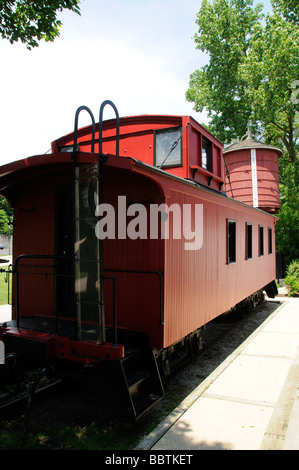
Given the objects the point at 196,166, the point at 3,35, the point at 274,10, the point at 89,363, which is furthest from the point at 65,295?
the point at 274,10

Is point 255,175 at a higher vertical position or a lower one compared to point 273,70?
lower

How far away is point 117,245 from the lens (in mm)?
4988

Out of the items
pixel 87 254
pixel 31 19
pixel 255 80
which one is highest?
pixel 255 80

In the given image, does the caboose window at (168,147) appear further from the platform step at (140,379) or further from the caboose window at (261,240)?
the caboose window at (261,240)

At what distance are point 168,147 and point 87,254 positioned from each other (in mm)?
3557

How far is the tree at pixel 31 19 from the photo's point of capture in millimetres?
6945

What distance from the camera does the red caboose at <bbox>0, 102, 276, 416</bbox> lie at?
3.84 meters

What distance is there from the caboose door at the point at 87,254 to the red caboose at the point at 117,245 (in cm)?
1

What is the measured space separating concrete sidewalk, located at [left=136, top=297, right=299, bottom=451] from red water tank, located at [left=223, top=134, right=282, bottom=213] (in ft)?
27.2

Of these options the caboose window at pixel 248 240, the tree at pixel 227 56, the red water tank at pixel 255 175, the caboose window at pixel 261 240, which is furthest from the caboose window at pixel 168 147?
the tree at pixel 227 56

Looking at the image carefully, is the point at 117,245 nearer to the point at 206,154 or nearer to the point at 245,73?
the point at 206,154

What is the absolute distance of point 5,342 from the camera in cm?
455

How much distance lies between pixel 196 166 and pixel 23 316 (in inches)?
162

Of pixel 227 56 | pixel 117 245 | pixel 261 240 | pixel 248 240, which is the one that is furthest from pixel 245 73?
pixel 117 245
